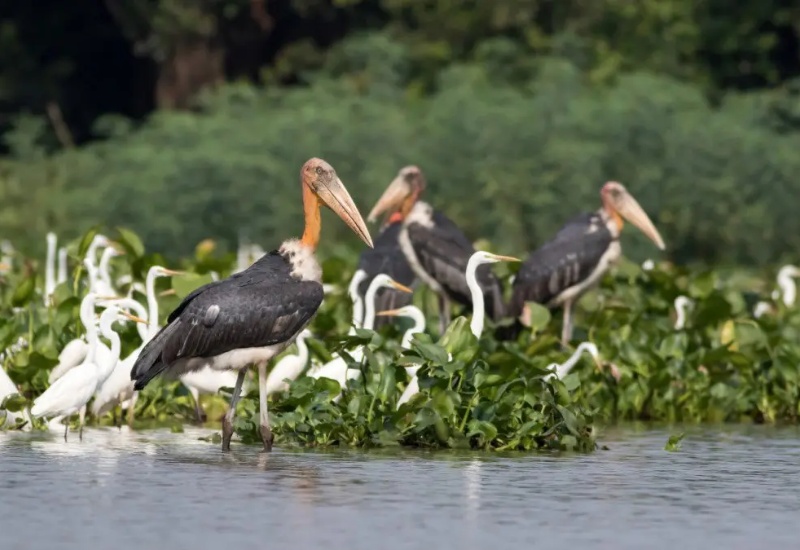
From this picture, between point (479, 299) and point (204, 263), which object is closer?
point (479, 299)

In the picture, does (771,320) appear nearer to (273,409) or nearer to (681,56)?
(273,409)

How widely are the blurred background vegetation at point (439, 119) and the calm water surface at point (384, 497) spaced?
976cm

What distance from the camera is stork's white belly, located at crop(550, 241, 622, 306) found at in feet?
54.1

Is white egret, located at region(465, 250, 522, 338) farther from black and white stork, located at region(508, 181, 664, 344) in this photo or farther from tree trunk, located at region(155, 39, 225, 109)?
tree trunk, located at region(155, 39, 225, 109)

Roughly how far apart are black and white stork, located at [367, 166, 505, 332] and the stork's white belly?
49cm

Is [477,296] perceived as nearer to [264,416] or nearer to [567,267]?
[264,416]

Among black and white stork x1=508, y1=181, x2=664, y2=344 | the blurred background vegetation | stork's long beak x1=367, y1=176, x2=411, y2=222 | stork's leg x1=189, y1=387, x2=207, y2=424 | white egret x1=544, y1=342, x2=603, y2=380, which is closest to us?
white egret x1=544, y1=342, x2=603, y2=380

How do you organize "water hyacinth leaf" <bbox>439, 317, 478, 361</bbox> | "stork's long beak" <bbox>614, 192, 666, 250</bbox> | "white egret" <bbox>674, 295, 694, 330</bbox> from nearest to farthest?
1. "water hyacinth leaf" <bbox>439, 317, 478, 361</bbox>
2. "white egret" <bbox>674, 295, 694, 330</bbox>
3. "stork's long beak" <bbox>614, 192, 666, 250</bbox>

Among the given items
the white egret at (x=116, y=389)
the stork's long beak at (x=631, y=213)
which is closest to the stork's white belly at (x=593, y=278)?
the stork's long beak at (x=631, y=213)

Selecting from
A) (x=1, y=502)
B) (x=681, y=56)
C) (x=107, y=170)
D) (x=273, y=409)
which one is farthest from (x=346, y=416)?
(x=681, y=56)

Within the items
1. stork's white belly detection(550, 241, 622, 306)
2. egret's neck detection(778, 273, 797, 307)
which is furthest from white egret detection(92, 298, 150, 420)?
egret's neck detection(778, 273, 797, 307)

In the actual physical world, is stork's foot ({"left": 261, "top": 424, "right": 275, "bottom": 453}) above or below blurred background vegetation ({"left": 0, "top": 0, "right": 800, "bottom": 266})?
below

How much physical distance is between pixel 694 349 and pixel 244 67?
19662mm

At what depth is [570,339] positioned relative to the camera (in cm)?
1591
